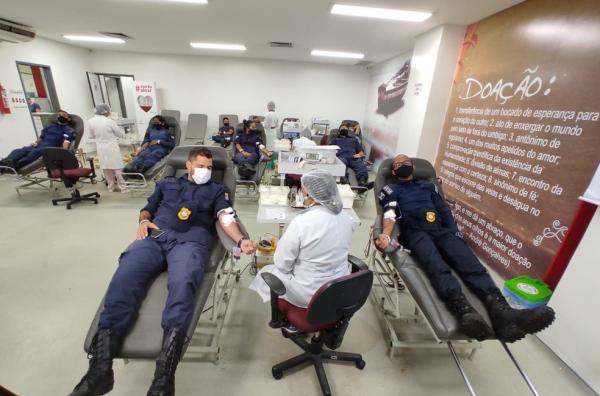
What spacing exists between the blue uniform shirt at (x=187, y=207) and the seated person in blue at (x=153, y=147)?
213cm

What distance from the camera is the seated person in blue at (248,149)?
403cm

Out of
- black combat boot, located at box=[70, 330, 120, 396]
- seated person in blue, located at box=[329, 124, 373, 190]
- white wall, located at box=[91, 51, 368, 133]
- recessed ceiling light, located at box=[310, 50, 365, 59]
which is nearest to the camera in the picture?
black combat boot, located at box=[70, 330, 120, 396]

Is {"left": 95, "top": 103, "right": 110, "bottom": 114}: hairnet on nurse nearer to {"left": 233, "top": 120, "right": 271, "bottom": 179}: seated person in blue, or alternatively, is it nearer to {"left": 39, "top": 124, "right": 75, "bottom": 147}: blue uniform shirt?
{"left": 39, "top": 124, "right": 75, "bottom": 147}: blue uniform shirt

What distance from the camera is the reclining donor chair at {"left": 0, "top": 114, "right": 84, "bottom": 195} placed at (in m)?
3.53

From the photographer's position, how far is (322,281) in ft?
4.34

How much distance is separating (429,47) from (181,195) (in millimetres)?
3764

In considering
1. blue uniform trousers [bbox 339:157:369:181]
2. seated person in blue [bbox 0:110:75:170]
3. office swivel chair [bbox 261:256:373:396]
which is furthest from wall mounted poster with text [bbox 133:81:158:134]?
office swivel chair [bbox 261:256:373:396]

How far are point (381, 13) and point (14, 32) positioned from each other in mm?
5605

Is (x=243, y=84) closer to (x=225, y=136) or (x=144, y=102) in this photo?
(x=225, y=136)

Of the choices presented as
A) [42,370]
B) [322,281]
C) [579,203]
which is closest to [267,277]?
[322,281]

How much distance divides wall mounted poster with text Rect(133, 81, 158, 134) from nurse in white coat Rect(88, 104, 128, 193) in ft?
10.7

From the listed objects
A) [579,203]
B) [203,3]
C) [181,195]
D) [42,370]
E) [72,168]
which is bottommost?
[42,370]

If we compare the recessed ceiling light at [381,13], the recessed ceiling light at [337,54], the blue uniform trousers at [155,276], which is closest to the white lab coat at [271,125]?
the recessed ceiling light at [337,54]

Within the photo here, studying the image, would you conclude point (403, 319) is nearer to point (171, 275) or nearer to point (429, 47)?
point (171, 275)
